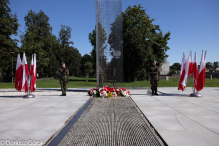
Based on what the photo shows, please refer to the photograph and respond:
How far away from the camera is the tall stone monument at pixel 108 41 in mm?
11906

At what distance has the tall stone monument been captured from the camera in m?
11.9

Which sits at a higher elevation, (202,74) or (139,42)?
(139,42)

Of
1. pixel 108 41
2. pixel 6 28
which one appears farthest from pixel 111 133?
pixel 6 28

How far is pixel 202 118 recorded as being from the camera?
572 centimetres

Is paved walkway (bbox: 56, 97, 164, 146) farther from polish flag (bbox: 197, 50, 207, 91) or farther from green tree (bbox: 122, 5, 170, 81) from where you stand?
green tree (bbox: 122, 5, 170, 81)

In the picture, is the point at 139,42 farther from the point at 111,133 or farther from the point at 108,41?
the point at 111,133

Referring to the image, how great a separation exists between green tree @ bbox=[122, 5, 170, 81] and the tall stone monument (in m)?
21.1

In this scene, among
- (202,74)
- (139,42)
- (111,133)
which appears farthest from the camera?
(139,42)

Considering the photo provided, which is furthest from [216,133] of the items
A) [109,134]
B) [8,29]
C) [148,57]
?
[8,29]

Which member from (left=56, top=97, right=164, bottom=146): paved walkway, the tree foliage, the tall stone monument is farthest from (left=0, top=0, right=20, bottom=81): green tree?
(left=56, top=97, right=164, bottom=146): paved walkway

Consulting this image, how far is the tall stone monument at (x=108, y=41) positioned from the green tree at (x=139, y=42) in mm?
21137

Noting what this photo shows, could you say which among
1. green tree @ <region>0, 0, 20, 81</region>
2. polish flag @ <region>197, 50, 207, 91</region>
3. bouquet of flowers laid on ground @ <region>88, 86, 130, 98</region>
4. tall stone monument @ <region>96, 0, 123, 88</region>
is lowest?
bouquet of flowers laid on ground @ <region>88, 86, 130, 98</region>

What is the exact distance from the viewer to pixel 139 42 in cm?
3303

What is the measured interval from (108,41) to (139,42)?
21.8 m
